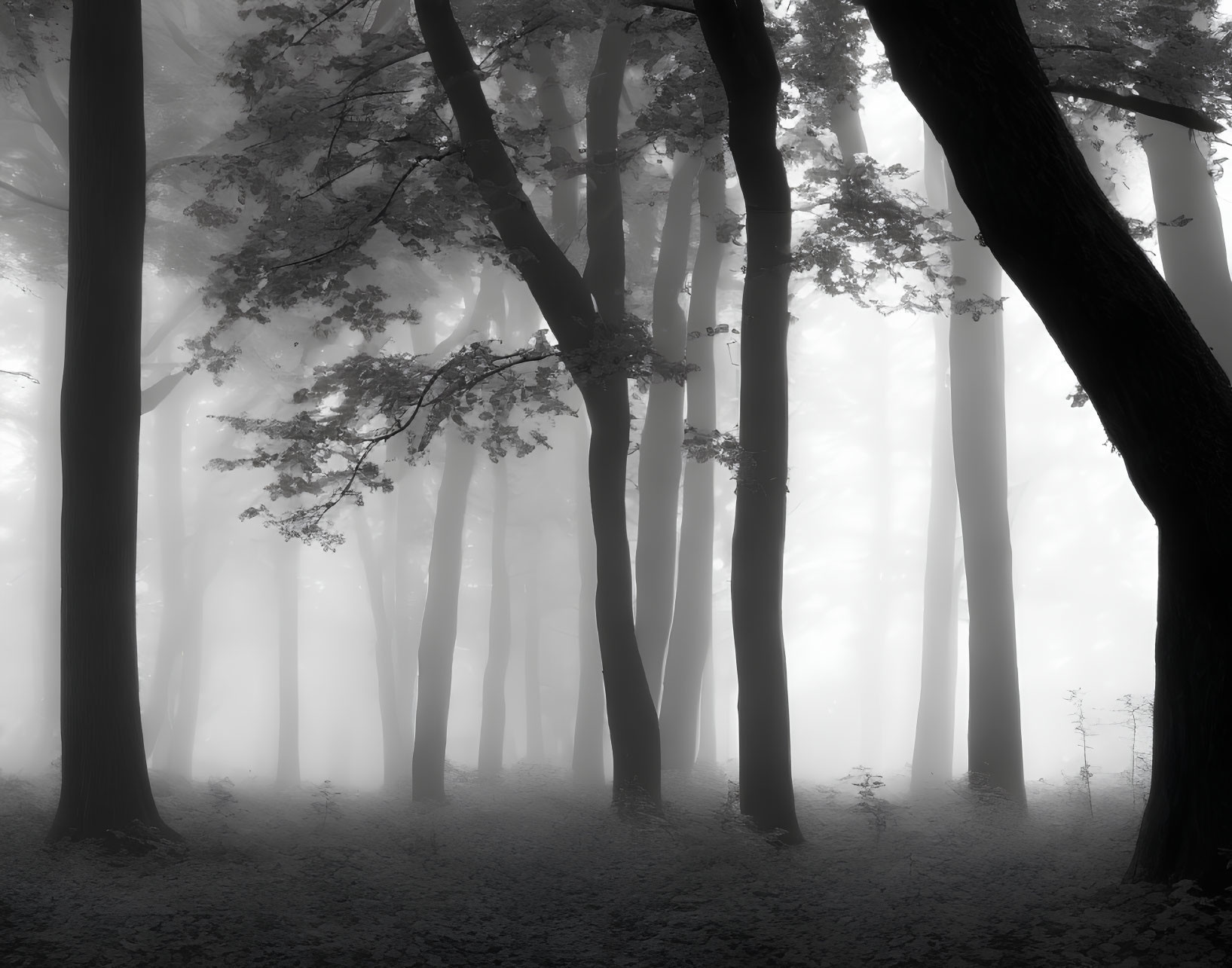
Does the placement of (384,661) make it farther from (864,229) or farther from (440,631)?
(864,229)

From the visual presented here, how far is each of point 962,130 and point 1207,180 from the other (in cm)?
718

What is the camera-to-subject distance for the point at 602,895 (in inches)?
271

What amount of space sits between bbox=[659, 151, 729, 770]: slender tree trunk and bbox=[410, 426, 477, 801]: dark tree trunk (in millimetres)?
3851

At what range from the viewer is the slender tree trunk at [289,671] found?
2361cm

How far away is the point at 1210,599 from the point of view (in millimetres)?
5180

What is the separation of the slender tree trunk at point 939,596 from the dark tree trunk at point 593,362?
7.91 metres

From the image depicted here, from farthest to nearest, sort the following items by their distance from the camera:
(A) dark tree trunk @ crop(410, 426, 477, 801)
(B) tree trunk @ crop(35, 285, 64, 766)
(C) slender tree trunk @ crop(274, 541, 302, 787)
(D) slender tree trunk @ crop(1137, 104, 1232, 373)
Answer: (C) slender tree trunk @ crop(274, 541, 302, 787) < (B) tree trunk @ crop(35, 285, 64, 766) < (A) dark tree trunk @ crop(410, 426, 477, 801) < (D) slender tree trunk @ crop(1137, 104, 1232, 373)

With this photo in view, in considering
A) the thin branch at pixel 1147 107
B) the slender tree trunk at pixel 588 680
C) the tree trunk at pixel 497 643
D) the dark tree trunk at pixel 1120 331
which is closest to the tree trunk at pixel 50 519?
the tree trunk at pixel 497 643

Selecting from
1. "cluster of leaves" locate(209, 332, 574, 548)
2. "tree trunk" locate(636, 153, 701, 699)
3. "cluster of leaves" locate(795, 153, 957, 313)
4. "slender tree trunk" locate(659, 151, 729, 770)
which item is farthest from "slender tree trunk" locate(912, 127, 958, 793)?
"cluster of leaves" locate(209, 332, 574, 548)

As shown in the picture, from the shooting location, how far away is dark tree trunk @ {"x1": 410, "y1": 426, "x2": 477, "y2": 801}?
603 inches

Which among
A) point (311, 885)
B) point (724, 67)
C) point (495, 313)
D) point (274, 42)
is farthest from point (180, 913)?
point (495, 313)

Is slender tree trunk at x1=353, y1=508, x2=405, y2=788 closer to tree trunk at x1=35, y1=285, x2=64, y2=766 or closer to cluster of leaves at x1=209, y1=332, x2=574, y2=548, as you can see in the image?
tree trunk at x1=35, y1=285, x2=64, y2=766

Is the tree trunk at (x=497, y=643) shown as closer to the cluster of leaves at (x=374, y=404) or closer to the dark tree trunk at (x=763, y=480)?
the cluster of leaves at (x=374, y=404)

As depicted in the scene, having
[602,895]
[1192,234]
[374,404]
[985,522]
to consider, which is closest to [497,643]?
[374,404]
